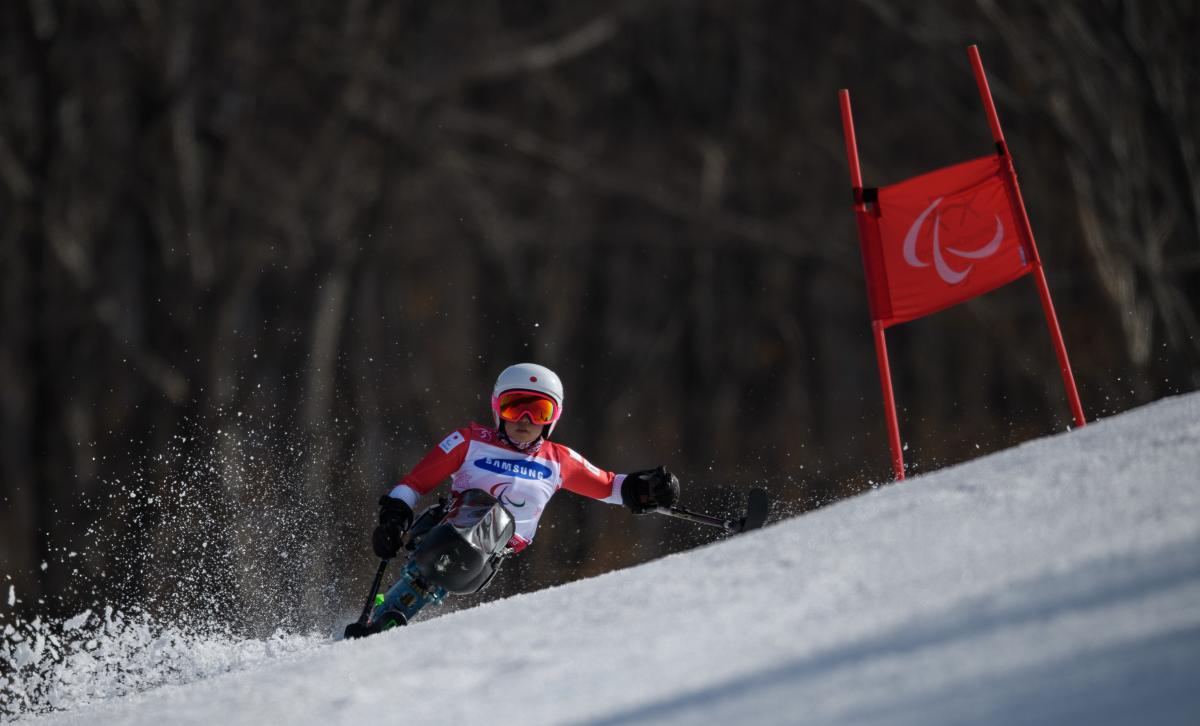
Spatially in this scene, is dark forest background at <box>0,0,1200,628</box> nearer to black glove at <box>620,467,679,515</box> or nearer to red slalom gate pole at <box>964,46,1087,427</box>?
black glove at <box>620,467,679,515</box>

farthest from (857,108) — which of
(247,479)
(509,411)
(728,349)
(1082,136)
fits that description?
(509,411)

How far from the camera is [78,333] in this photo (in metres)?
22.3

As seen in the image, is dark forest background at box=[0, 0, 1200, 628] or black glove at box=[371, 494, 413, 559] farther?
dark forest background at box=[0, 0, 1200, 628]

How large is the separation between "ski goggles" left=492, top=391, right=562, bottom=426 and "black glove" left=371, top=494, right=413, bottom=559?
0.60 metres

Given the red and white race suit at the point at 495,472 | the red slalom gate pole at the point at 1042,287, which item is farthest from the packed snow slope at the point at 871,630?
the red and white race suit at the point at 495,472

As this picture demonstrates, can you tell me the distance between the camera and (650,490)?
21.5ft

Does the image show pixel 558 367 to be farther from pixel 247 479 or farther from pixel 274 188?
pixel 247 479

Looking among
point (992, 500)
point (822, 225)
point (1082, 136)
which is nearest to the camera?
point (992, 500)

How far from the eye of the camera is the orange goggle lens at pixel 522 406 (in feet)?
20.9

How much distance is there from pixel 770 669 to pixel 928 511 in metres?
1.06

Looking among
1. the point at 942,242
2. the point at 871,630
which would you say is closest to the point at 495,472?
the point at 942,242

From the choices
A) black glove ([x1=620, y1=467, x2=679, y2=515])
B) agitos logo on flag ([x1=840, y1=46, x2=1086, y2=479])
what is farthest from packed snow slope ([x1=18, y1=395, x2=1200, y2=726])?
agitos logo on flag ([x1=840, y1=46, x2=1086, y2=479])

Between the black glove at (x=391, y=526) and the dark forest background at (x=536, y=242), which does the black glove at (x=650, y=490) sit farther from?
the dark forest background at (x=536, y=242)

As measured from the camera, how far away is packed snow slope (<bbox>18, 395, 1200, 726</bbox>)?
9.93 ft
